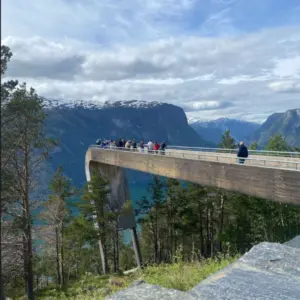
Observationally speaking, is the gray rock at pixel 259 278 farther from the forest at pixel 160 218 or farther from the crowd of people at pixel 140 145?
the crowd of people at pixel 140 145

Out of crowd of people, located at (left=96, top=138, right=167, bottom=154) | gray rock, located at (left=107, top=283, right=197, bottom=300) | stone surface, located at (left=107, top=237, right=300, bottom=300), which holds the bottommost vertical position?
gray rock, located at (left=107, top=283, right=197, bottom=300)

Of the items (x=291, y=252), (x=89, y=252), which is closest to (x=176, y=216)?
(x=89, y=252)

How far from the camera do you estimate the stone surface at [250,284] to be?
3381 millimetres

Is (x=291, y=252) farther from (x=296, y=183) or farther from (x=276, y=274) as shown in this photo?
(x=296, y=183)

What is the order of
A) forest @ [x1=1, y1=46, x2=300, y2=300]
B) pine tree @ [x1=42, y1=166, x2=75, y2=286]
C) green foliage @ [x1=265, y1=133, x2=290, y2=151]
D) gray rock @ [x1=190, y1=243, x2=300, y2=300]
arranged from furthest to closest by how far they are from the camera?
1. green foliage @ [x1=265, y1=133, x2=290, y2=151]
2. forest @ [x1=1, y1=46, x2=300, y2=300]
3. pine tree @ [x1=42, y1=166, x2=75, y2=286]
4. gray rock @ [x1=190, y1=243, x2=300, y2=300]

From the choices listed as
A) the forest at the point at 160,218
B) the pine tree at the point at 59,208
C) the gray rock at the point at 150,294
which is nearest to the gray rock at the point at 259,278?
the gray rock at the point at 150,294

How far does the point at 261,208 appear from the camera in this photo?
26.1m

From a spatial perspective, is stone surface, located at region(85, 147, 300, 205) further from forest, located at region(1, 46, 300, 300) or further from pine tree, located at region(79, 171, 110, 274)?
pine tree, located at region(79, 171, 110, 274)

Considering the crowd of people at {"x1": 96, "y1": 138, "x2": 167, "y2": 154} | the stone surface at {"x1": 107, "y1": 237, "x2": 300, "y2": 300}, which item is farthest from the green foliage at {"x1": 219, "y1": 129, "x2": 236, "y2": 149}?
the stone surface at {"x1": 107, "y1": 237, "x2": 300, "y2": 300}

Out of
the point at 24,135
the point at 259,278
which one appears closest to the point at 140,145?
the point at 24,135

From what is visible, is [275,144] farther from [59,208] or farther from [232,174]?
[232,174]

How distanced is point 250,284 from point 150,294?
41.5 inches

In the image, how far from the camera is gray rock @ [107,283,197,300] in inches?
137

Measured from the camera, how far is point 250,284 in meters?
3.63
